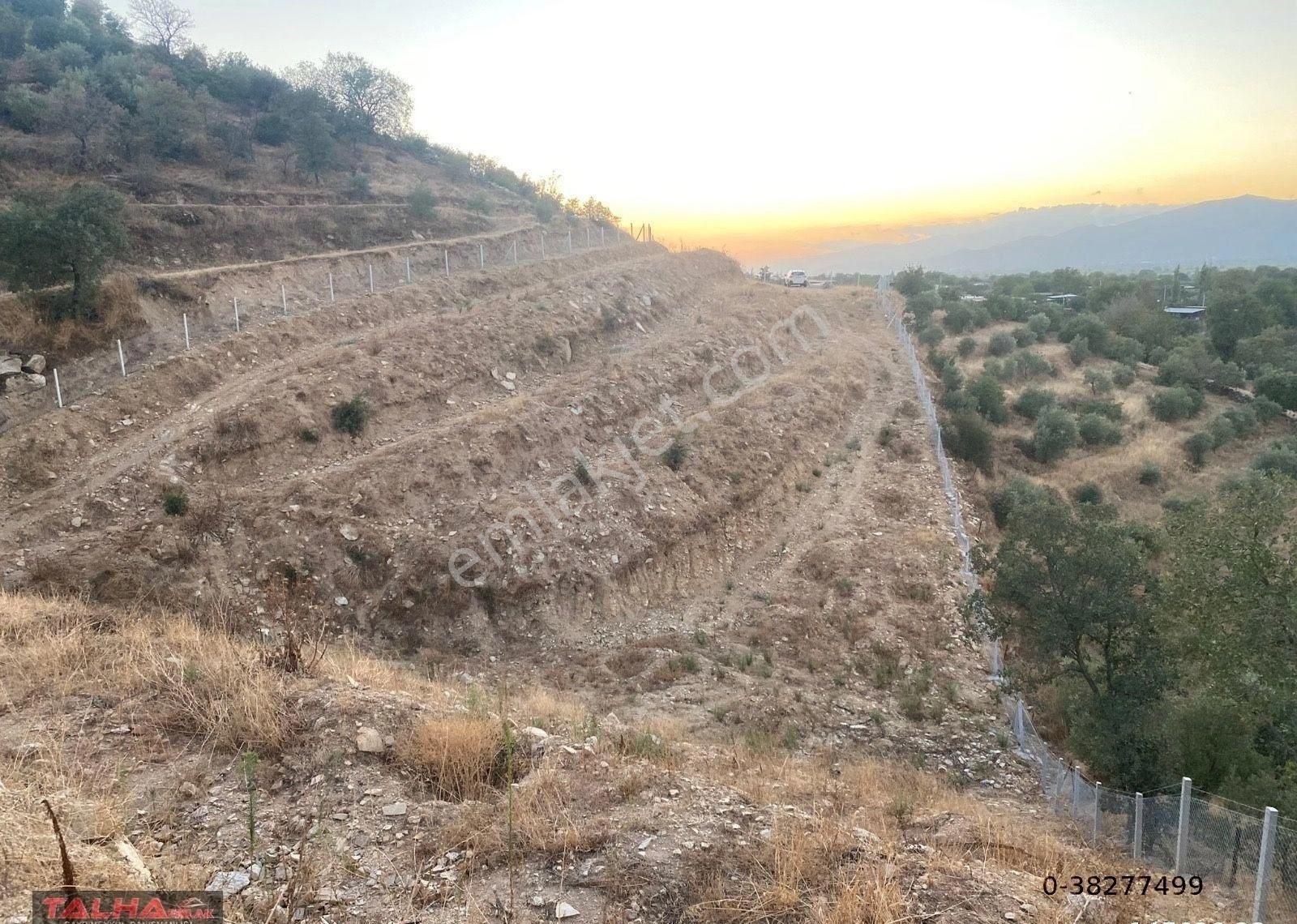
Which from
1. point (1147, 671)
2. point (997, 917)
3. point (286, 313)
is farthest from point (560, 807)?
point (286, 313)

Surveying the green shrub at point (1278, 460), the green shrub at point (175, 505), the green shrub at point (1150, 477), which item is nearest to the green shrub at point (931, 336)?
the green shrub at point (1150, 477)

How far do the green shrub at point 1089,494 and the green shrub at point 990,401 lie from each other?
214 inches

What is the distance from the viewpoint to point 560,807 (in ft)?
17.0

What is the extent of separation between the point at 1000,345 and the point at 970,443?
17350 millimetres

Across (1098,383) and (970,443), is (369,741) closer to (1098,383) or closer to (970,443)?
(970,443)

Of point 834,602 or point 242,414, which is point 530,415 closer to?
point 242,414

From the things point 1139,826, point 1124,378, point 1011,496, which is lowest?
point 1139,826

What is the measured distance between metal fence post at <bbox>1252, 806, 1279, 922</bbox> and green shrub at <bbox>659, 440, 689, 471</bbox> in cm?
1353

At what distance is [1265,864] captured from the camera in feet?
19.1

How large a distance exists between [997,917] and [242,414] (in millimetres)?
16574

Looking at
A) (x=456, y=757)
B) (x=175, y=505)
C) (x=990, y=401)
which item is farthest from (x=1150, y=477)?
(x=175, y=505)

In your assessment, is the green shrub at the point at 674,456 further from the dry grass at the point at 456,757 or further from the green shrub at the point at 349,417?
the dry grass at the point at 456,757

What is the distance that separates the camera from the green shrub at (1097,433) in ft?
89.2

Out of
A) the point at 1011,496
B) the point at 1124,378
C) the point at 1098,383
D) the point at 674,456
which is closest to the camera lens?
the point at 674,456
